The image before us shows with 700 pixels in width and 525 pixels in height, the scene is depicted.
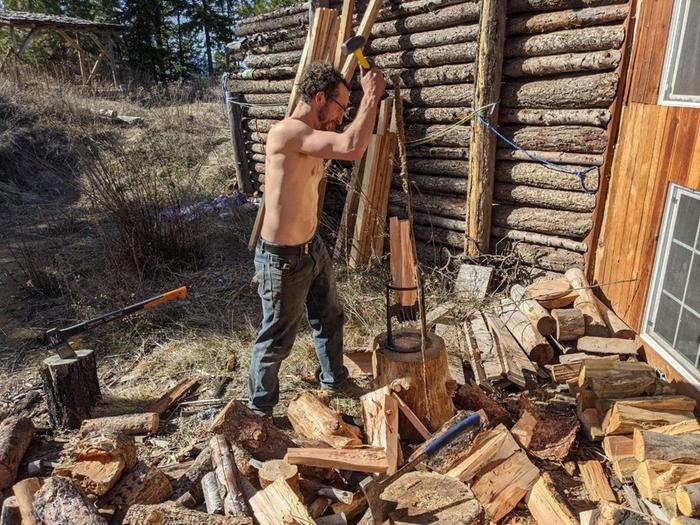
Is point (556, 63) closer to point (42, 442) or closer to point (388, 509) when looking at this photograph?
point (388, 509)

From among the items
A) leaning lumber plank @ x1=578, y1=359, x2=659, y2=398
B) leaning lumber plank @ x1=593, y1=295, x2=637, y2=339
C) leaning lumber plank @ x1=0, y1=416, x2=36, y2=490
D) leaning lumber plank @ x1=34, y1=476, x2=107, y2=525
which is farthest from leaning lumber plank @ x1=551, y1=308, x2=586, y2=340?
leaning lumber plank @ x1=0, y1=416, x2=36, y2=490

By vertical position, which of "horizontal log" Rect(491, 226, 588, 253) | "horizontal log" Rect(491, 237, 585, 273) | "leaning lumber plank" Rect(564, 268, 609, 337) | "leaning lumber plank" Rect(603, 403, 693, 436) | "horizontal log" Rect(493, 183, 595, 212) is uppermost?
"horizontal log" Rect(493, 183, 595, 212)

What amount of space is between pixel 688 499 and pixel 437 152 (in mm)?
4161

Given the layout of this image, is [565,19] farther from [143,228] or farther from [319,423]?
[143,228]

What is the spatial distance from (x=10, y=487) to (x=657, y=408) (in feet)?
12.8

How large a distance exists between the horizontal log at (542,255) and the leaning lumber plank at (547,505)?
277 cm

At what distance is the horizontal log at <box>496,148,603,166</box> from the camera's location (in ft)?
14.8

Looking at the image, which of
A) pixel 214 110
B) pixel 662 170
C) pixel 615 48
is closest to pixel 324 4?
pixel 615 48

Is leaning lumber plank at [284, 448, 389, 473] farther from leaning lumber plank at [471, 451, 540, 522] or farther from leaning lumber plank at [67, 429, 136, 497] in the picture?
leaning lumber plank at [67, 429, 136, 497]

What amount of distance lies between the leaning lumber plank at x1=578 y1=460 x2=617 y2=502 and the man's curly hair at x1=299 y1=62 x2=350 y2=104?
2594mm

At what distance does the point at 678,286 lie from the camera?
11.5ft

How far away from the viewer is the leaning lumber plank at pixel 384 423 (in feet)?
8.98

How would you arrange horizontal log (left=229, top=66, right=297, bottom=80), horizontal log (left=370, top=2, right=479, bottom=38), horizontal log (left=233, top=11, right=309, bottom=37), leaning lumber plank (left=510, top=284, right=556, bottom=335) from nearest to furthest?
→ leaning lumber plank (left=510, top=284, right=556, bottom=335) → horizontal log (left=370, top=2, right=479, bottom=38) → horizontal log (left=233, top=11, right=309, bottom=37) → horizontal log (left=229, top=66, right=297, bottom=80)

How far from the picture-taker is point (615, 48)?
13.8 ft
